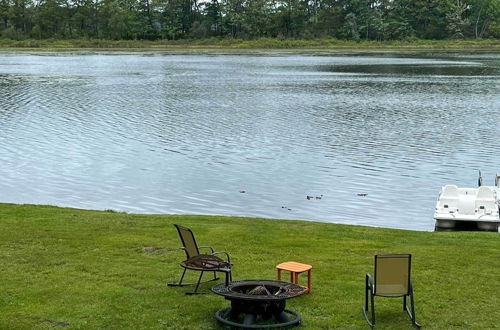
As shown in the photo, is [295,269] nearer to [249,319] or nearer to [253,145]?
[249,319]

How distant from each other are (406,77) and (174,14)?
101m

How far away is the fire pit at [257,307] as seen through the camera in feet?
33.0

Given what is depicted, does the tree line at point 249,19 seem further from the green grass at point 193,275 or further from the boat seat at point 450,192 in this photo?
the green grass at point 193,275

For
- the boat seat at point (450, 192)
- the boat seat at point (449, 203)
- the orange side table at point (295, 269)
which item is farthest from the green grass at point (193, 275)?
the boat seat at point (450, 192)

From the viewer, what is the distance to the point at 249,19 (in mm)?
168375

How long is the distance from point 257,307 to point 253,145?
29.6 metres

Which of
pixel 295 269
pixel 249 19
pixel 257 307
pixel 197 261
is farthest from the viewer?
pixel 249 19

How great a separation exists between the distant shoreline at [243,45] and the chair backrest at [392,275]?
15109 centimetres

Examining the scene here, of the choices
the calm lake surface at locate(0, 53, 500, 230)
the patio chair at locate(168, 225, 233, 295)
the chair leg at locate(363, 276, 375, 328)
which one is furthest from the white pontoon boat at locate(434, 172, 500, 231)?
the patio chair at locate(168, 225, 233, 295)

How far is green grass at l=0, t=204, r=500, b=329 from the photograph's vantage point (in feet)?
35.0

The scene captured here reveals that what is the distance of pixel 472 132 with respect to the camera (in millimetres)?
43938

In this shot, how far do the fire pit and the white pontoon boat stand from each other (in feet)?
44.4

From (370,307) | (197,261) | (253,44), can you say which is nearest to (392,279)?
(370,307)

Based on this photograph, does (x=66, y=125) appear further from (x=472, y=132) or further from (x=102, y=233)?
(x=102, y=233)
